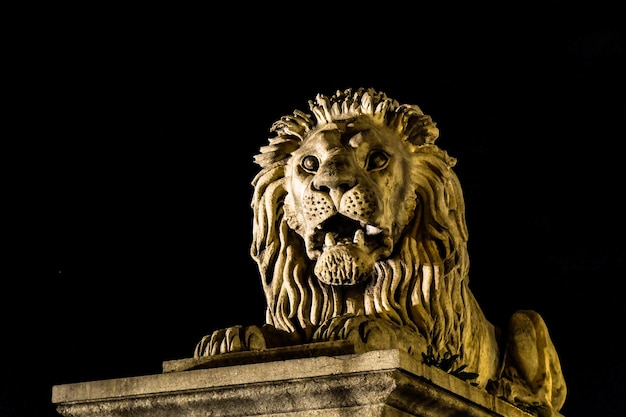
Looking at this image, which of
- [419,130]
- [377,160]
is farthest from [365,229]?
[419,130]

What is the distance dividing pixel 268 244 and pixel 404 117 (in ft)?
3.40

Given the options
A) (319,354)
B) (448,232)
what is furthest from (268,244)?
(319,354)

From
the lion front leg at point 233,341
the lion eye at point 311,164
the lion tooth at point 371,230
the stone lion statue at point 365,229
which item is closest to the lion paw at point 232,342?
the lion front leg at point 233,341

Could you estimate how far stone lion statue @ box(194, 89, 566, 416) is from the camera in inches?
281

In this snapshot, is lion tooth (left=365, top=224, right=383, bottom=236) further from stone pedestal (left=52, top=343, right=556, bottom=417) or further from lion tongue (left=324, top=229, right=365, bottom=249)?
stone pedestal (left=52, top=343, right=556, bottom=417)

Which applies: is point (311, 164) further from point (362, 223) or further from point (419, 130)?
point (419, 130)

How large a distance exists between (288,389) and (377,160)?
6.37ft

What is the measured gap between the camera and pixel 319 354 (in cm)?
610

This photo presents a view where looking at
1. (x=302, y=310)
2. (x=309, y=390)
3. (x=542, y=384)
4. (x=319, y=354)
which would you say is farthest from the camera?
(x=542, y=384)

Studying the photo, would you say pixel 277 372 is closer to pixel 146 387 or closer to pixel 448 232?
pixel 146 387

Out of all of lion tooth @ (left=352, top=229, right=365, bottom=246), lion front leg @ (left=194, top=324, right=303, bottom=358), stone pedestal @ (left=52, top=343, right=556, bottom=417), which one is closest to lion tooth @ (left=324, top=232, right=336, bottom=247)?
lion tooth @ (left=352, top=229, right=365, bottom=246)

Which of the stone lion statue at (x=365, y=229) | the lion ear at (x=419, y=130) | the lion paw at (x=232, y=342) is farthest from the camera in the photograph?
the lion ear at (x=419, y=130)

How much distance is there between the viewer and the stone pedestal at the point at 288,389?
5.60 meters

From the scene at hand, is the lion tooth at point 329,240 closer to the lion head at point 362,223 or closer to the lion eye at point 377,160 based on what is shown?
the lion head at point 362,223
